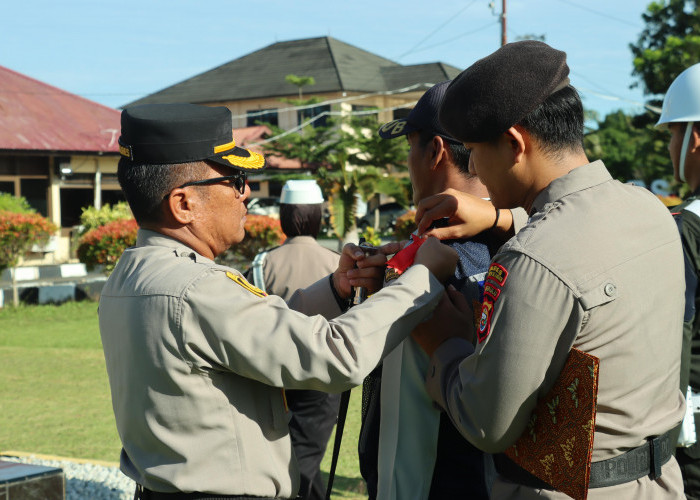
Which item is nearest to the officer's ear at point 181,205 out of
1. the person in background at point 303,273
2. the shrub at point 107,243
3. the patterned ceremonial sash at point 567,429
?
the patterned ceremonial sash at point 567,429

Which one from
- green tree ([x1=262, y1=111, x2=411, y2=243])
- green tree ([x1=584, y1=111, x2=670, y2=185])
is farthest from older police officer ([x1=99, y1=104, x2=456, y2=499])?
green tree ([x1=262, y1=111, x2=411, y2=243])

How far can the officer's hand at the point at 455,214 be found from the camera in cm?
218

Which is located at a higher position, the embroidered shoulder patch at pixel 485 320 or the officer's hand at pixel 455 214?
the officer's hand at pixel 455 214

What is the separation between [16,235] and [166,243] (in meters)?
13.3

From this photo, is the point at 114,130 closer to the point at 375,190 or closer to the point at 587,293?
the point at 375,190

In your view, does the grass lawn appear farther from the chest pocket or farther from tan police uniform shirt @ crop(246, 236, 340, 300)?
the chest pocket

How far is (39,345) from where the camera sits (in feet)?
35.7

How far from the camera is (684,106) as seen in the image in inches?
127

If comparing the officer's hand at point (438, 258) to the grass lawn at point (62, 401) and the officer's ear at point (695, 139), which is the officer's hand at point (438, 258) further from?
the grass lawn at point (62, 401)

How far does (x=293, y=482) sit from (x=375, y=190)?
71.5ft

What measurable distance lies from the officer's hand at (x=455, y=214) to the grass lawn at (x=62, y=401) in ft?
10.5

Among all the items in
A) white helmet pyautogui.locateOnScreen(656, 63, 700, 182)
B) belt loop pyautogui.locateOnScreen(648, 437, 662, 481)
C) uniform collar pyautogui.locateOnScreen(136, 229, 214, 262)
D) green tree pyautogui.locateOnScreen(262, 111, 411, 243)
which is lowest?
belt loop pyautogui.locateOnScreen(648, 437, 662, 481)

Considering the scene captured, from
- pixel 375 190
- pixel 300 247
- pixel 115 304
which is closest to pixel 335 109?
pixel 375 190

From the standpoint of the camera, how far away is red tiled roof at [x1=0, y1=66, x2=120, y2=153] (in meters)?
22.5
